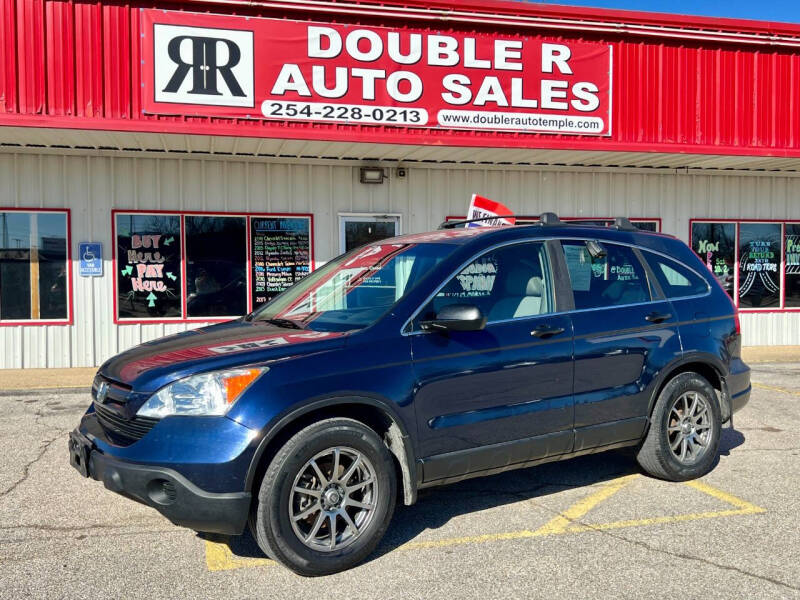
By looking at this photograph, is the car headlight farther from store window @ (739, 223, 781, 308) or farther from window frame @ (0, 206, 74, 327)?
store window @ (739, 223, 781, 308)

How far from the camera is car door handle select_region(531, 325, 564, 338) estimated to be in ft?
14.7

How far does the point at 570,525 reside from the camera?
4.43m

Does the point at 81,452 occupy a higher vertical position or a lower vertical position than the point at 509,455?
higher

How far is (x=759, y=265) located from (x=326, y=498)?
11.9 metres

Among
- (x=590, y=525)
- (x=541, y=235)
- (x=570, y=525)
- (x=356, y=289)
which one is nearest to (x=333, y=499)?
(x=356, y=289)

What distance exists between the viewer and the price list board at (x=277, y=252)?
11273 mm

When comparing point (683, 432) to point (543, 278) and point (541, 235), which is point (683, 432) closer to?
point (543, 278)

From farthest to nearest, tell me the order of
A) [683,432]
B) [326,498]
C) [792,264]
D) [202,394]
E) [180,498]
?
[792,264], [683,432], [326,498], [202,394], [180,498]

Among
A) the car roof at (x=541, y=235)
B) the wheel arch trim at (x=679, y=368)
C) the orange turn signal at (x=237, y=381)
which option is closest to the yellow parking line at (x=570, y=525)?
the wheel arch trim at (x=679, y=368)

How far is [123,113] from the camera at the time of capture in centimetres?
949

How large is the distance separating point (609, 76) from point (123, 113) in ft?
23.0

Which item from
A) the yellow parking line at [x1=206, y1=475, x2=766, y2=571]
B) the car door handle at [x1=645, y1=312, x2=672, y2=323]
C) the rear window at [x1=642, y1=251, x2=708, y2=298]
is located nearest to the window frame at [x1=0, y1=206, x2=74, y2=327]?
the yellow parking line at [x1=206, y1=475, x2=766, y2=571]

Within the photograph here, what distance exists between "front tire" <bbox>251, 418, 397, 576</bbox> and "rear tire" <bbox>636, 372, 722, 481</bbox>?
2.13 metres

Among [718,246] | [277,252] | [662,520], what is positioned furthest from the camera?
[718,246]
